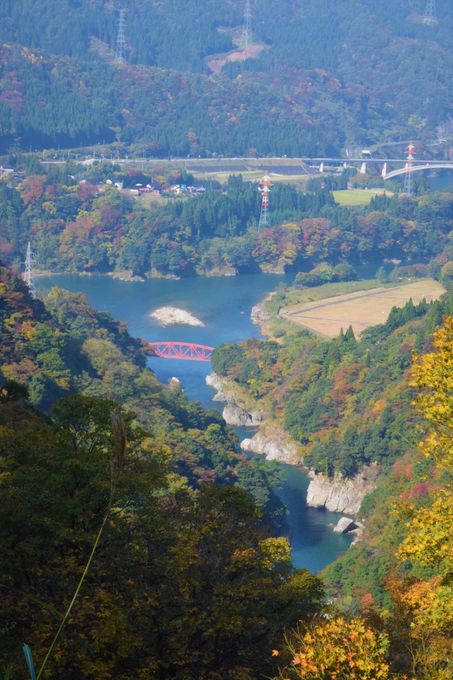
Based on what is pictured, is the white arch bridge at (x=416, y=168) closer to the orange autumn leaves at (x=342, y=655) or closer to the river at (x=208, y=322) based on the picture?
the river at (x=208, y=322)

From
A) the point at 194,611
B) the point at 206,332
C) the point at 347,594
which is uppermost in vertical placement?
the point at 194,611

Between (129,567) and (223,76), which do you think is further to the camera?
(223,76)

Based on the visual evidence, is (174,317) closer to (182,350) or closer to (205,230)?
(182,350)

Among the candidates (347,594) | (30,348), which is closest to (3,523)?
(347,594)

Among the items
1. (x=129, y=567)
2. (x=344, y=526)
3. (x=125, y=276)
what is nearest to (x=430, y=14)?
(x=125, y=276)

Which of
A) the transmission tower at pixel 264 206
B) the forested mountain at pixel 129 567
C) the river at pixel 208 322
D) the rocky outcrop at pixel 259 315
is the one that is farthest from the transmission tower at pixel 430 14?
the forested mountain at pixel 129 567

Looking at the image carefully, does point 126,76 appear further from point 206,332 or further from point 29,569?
point 29,569
